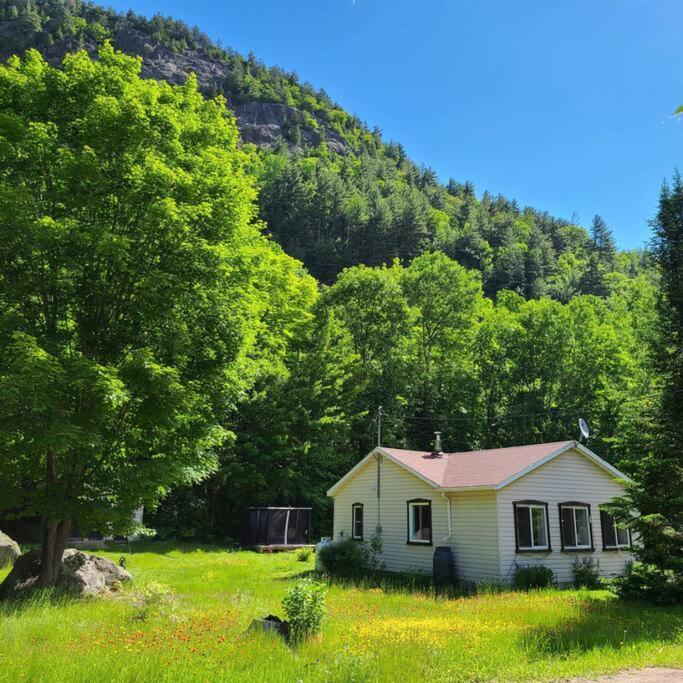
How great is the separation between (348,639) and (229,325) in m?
8.31

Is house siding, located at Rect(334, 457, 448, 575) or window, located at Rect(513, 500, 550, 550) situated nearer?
window, located at Rect(513, 500, 550, 550)

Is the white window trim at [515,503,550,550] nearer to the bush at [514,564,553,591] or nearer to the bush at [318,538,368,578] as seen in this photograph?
the bush at [514,564,553,591]

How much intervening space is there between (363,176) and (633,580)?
327 ft

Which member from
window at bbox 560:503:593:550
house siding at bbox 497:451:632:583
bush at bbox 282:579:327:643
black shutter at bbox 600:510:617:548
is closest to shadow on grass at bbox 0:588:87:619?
bush at bbox 282:579:327:643

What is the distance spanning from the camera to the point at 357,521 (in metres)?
22.0

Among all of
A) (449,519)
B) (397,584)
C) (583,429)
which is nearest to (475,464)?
(449,519)

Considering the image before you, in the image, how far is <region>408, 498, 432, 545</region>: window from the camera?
19.0 meters

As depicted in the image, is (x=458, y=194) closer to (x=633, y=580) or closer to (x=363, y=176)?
(x=363, y=176)

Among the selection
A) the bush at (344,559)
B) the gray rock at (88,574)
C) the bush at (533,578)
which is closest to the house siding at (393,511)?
the bush at (344,559)

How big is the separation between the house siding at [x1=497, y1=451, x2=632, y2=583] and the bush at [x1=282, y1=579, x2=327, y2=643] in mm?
9810

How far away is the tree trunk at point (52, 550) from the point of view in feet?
42.6

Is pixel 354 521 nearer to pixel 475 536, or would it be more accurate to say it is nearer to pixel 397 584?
pixel 397 584

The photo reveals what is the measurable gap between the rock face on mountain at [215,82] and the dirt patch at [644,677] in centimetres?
11817

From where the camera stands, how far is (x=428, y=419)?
1543 inches
